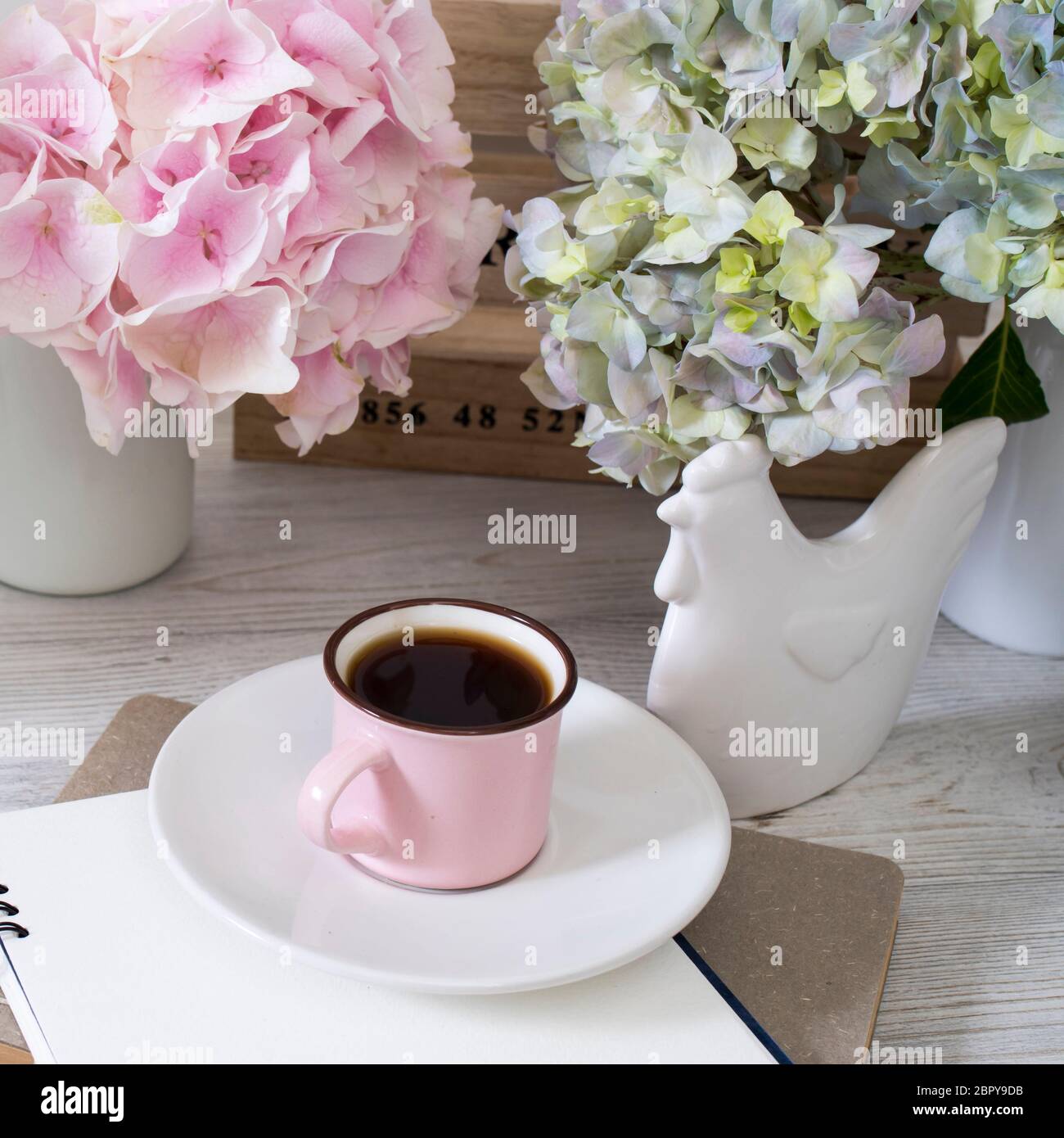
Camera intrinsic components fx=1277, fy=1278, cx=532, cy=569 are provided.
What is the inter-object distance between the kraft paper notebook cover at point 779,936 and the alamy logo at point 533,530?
1.00 feet

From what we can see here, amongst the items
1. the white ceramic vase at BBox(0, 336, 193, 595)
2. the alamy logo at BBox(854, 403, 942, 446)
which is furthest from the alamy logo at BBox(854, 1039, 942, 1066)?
the white ceramic vase at BBox(0, 336, 193, 595)

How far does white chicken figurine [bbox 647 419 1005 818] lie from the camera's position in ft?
2.03

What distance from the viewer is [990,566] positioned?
0.82 m

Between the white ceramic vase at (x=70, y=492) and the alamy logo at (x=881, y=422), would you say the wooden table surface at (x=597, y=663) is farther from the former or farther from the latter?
the alamy logo at (x=881, y=422)

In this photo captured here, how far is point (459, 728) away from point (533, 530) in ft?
1.38

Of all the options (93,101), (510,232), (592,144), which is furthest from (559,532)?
(93,101)

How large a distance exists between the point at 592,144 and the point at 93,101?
245 millimetres

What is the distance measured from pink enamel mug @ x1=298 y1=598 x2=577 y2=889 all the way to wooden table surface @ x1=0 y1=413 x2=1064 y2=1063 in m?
0.18

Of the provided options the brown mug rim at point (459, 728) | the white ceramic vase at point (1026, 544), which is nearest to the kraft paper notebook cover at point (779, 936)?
the brown mug rim at point (459, 728)

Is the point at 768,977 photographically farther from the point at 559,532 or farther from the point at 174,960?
the point at 559,532

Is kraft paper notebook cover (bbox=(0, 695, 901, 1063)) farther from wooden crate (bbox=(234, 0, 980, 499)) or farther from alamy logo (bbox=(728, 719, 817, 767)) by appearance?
wooden crate (bbox=(234, 0, 980, 499))

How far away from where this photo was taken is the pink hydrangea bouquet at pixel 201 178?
0.60 m
